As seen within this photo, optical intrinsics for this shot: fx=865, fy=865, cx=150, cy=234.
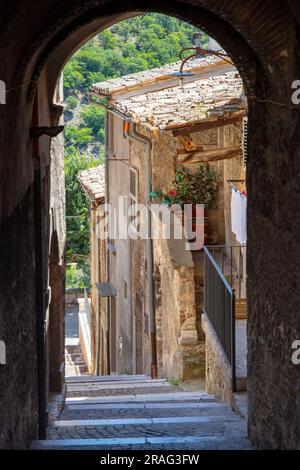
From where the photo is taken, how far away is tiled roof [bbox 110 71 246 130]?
37.4 ft

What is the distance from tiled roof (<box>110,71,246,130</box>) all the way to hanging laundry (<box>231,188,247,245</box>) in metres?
1.20

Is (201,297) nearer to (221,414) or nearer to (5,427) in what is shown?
(221,414)

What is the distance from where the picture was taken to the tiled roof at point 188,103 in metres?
11.4

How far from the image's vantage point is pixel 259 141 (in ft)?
22.2

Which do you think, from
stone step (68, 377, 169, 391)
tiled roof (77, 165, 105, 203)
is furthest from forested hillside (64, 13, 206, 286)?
stone step (68, 377, 169, 391)

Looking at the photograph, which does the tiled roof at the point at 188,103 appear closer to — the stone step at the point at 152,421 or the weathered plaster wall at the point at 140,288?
the weathered plaster wall at the point at 140,288

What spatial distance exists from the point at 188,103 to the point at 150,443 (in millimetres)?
6924

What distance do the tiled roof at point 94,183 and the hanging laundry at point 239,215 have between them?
10840 millimetres

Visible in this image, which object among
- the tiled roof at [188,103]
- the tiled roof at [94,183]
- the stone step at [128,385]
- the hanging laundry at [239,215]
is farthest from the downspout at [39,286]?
the tiled roof at [94,183]


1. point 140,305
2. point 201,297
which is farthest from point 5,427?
point 140,305

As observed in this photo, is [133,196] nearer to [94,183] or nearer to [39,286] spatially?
[94,183]

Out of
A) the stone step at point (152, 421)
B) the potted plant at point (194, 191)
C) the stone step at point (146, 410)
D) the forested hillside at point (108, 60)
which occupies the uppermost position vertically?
the forested hillside at point (108, 60)

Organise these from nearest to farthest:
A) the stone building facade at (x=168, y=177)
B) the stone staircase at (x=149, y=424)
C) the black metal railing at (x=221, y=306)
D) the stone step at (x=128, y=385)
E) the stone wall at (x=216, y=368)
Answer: the stone staircase at (x=149, y=424) → the black metal railing at (x=221, y=306) → the stone wall at (x=216, y=368) → the stone building facade at (x=168, y=177) → the stone step at (x=128, y=385)

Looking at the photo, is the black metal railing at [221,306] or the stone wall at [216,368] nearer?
the black metal railing at [221,306]
